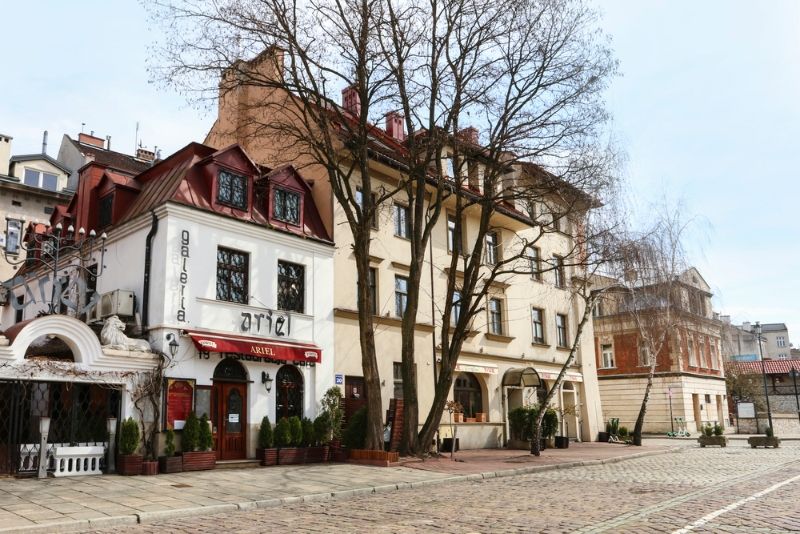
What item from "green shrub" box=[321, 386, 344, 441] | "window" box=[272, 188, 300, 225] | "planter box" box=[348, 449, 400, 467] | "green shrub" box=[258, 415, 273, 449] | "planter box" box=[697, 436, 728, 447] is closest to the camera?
"planter box" box=[348, 449, 400, 467]

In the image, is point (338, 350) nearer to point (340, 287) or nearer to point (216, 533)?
point (340, 287)

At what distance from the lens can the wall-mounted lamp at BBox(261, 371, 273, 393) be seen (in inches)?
765

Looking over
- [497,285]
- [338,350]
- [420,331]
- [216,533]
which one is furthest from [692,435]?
[216,533]

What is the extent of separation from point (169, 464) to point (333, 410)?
18.7 feet

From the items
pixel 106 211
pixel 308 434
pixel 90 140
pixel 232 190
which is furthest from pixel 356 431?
pixel 90 140

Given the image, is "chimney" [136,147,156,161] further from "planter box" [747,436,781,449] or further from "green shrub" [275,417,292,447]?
"planter box" [747,436,781,449]

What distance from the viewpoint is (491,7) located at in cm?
1955

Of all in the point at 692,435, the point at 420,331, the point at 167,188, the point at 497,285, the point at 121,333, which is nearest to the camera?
the point at 121,333

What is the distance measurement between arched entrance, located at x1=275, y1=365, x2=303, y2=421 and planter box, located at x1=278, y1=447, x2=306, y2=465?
3.96 feet

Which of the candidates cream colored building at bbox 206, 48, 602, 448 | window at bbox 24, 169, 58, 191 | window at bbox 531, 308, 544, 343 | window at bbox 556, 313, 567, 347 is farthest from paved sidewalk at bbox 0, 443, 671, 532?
window at bbox 24, 169, 58, 191

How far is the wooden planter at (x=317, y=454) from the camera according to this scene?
19.4m

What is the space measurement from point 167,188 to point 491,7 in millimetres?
10889

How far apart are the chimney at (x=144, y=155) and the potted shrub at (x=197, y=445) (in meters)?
26.2

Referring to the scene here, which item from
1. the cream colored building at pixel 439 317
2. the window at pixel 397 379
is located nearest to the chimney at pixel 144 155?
the cream colored building at pixel 439 317
